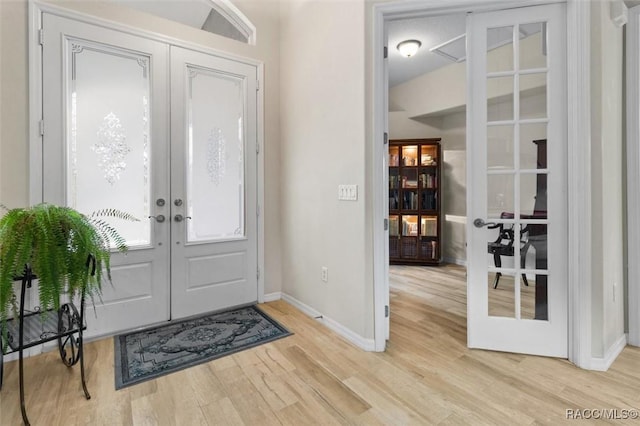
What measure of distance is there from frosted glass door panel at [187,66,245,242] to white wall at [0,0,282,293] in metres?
0.28

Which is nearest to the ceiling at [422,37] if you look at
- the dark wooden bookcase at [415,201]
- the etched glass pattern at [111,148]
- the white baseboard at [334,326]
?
the dark wooden bookcase at [415,201]

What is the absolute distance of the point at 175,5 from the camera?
275 cm

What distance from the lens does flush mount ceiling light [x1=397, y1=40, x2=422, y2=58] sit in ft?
12.9

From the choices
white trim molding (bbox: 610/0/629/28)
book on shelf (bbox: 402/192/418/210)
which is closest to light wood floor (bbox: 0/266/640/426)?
white trim molding (bbox: 610/0/629/28)

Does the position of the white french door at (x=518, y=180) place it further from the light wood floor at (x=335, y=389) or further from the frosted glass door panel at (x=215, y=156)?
the frosted glass door panel at (x=215, y=156)

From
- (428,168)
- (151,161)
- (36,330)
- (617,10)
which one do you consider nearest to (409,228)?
(428,168)

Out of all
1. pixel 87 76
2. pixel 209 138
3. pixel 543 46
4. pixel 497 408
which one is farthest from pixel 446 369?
pixel 87 76

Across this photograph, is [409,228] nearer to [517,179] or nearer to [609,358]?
[517,179]

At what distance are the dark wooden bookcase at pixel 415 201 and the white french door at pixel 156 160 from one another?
2817 millimetres

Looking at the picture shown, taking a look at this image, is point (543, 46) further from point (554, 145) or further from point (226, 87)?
point (226, 87)

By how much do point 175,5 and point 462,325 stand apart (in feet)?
12.2

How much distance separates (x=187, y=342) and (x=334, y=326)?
1.13m

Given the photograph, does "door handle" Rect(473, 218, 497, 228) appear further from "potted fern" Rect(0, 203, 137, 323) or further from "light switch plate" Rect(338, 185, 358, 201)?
"potted fern" Rect(0, 203, 137, 323)

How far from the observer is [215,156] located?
2.91 m
